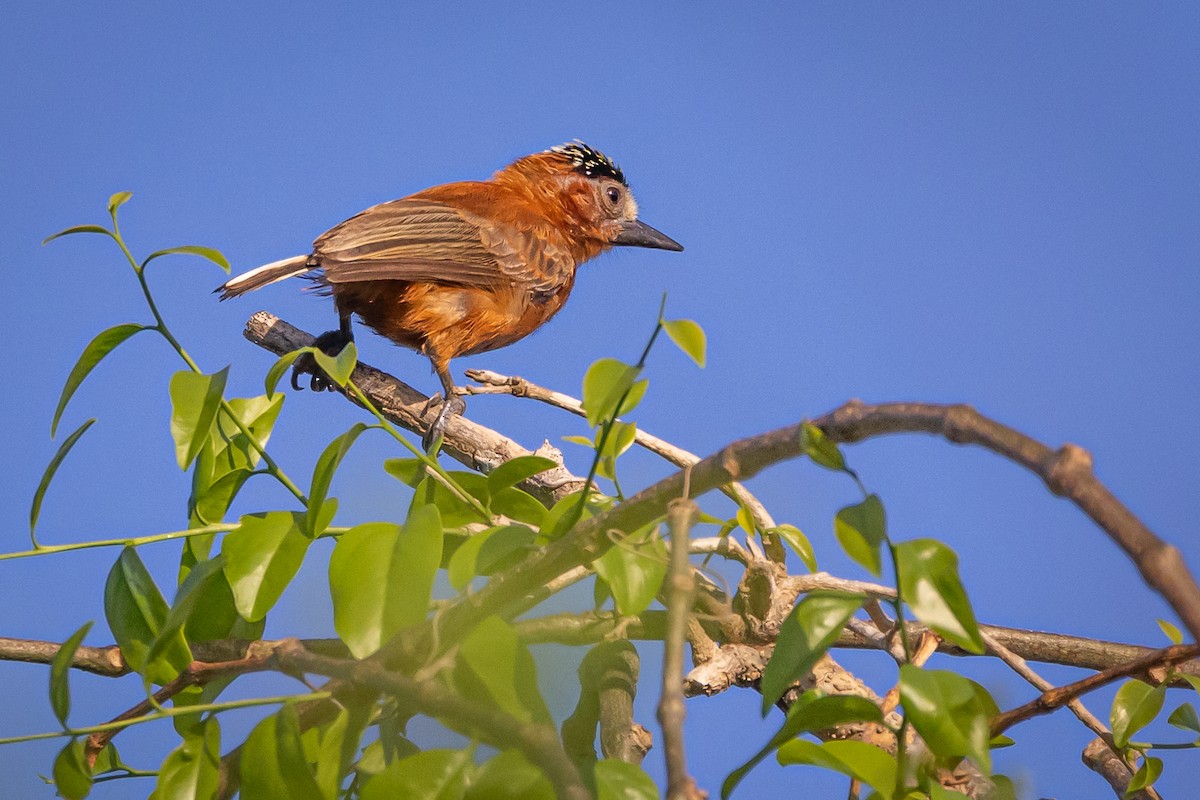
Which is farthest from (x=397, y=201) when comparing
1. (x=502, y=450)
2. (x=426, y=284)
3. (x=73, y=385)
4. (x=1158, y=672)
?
(x=1158, y=672)

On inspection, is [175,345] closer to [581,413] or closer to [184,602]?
[184,602]

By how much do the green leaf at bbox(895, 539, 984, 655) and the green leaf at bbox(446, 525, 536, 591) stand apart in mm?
285

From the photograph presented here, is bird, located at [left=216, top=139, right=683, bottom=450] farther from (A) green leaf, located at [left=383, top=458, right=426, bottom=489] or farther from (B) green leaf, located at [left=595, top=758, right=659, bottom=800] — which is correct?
(B) green leaf, located at [left=595, top=758, right=659, bottom=800]

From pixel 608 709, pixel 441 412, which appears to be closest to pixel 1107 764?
pixel 608 709

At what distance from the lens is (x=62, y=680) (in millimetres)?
762

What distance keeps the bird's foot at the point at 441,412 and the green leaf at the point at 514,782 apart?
3.74ft

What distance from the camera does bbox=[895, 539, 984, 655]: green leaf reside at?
574 millimetres

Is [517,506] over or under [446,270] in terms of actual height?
under

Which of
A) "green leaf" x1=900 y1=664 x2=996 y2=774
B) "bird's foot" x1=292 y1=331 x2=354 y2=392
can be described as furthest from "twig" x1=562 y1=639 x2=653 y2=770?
"bird's foot" x1=292 y1=331 x2=354 y2=392

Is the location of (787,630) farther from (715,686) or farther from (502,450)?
(502,450)

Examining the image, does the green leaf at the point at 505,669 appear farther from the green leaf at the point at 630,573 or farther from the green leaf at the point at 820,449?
the green leaf at the point at 820,449

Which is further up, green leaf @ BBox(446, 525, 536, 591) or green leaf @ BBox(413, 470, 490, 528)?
green leaf @ BBox(413, 470, 490, 528)

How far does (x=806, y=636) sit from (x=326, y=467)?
0.40 m

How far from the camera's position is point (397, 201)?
107 inches
